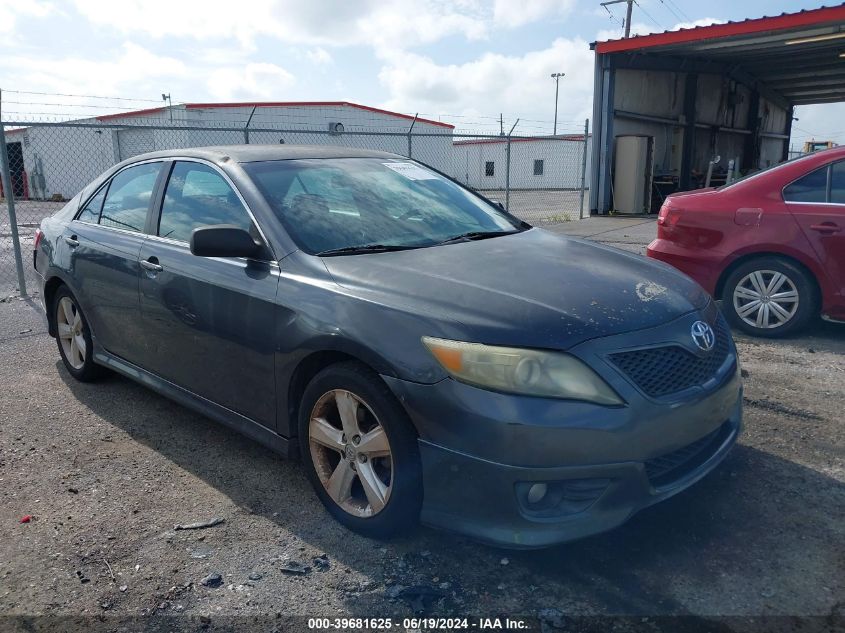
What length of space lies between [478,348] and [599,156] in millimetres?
16189

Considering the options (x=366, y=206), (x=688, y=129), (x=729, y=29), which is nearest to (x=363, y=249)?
(x=366, y=206)

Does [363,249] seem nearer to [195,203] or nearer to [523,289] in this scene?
[523,289]

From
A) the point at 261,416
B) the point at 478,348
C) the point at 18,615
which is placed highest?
the point at 478,348

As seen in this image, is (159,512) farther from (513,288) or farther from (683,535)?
(683,535)

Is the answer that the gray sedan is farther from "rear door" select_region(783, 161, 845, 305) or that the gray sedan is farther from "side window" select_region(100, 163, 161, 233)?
"rear door" select_region(783, 161, 845, 305)

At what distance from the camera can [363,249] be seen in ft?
10.4

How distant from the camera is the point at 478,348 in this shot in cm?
243

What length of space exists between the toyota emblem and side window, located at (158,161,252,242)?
6.67 feet

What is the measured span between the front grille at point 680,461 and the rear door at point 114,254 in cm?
282

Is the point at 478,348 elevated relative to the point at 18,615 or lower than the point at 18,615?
elevated

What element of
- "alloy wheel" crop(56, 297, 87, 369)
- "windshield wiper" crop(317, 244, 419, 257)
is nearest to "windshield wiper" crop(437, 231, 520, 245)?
"windshield wiper" crop(317, 244, 419, 257)

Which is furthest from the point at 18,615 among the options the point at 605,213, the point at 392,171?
the point at 605,213

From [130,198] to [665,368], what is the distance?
10.9ft

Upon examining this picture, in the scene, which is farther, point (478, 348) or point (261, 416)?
point (261, 416)
